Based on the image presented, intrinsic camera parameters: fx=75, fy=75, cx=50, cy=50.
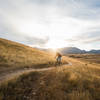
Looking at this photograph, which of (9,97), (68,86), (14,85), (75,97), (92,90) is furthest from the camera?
(14,85)

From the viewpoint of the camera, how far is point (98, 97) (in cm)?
388

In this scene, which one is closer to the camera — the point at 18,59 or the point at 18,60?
the point at 18,60

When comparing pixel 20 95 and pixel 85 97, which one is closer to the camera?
pixel 85 97

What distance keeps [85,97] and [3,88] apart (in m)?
4.78

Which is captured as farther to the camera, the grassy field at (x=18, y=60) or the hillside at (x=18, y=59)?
the hillside at (x=18, y=59)

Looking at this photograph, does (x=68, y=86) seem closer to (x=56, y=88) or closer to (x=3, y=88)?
(x=56, y=88)

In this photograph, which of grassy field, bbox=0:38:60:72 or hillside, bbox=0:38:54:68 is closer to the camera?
grassy field, bbox=0:38:60:72

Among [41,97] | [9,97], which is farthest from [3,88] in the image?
[41,97]

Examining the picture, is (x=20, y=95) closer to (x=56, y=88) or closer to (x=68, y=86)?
(x=56, y=88)

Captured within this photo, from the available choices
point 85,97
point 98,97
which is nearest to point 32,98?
point 85,97

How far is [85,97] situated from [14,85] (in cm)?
452

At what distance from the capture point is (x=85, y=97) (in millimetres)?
3709

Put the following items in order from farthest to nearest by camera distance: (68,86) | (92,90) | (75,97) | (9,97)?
1. (68,86)
2. (92,90)
3. (9,97)
4. (75,97)

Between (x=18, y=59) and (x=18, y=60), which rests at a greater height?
(x=18, y=59)
